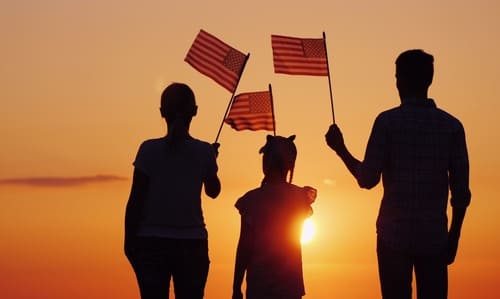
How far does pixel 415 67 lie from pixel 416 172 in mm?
815

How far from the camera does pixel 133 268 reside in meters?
8.41

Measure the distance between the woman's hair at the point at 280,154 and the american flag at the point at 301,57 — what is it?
3.36 meters

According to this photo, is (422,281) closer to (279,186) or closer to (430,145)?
(430,145)

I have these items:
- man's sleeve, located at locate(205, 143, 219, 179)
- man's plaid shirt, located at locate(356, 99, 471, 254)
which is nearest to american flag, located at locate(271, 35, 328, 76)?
man's sleeve, located at locate(205, 143, 219, 179)

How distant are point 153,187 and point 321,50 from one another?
206 inches

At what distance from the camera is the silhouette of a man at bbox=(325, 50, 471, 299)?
24.8 ft

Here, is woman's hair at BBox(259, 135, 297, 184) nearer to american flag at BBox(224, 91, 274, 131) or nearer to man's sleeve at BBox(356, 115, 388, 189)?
man's sleeve at BBox(356, 115, 388, 189)

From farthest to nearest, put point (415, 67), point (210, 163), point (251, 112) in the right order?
point (251, 112)
point (210, 163)
point (415, 67)

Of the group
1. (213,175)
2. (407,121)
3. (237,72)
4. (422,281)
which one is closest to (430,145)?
(407,121)

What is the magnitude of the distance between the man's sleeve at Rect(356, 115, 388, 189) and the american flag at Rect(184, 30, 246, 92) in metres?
4.63

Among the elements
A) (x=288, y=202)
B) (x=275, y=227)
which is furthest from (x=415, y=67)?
(x=275, y=227)

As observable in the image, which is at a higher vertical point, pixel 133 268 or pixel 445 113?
pixel 445 113

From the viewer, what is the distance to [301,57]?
43.0ft

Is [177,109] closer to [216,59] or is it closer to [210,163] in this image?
[210,163]
